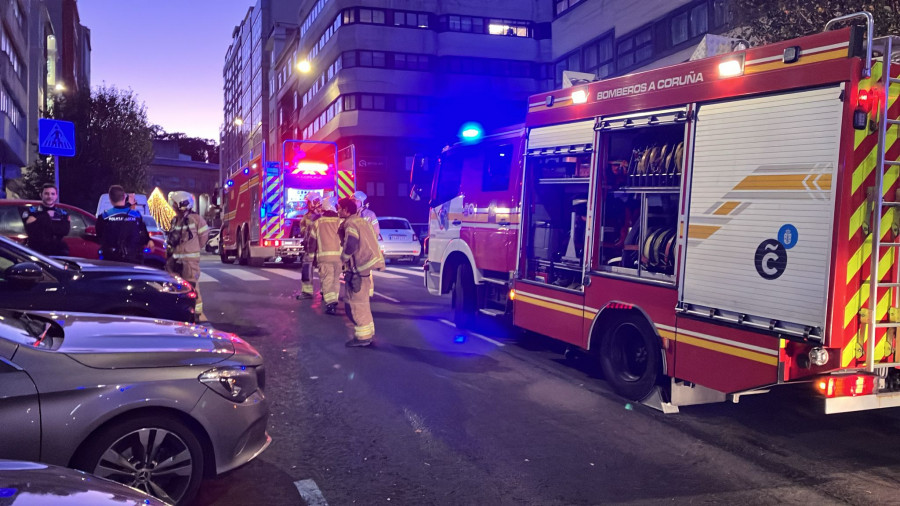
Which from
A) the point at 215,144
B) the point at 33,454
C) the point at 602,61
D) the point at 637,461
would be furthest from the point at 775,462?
the point at 215,144

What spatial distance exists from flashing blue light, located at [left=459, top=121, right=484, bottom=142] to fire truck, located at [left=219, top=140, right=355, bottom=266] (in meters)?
10.3

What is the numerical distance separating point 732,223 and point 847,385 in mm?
1309

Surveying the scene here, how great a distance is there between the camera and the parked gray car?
10.6 ft

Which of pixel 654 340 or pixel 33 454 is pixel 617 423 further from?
pixel 33 454

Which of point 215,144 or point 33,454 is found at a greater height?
point 215,144

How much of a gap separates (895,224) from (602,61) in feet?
97.5

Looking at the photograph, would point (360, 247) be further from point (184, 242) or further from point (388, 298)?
point (388, 298)

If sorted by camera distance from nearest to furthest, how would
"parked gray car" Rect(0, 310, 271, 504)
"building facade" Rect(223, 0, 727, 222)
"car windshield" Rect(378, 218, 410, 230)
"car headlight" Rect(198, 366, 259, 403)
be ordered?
"parked gray car" Rect(0, 310, 271, 504)
"car headlight" Rect(198, 366, 259, 403)
"car windshield" Rect(378, 218, 410, 230)
"building facade" Rect(223, 0, 727, 222)

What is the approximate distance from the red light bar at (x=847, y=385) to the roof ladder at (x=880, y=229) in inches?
3.3

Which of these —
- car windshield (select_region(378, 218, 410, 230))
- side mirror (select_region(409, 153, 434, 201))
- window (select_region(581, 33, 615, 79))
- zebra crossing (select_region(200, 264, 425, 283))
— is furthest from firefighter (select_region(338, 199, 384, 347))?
window (select_region(581, 33, 615, 79))

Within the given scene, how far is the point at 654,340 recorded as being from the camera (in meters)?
A: 5.87

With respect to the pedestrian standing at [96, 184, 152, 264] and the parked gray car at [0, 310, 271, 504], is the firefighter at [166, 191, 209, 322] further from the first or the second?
the parked gray car at [0, 310, 271, 504]

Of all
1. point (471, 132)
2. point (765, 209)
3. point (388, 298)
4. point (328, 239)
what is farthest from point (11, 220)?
point (765, 209)

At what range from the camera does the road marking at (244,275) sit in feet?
55.2
